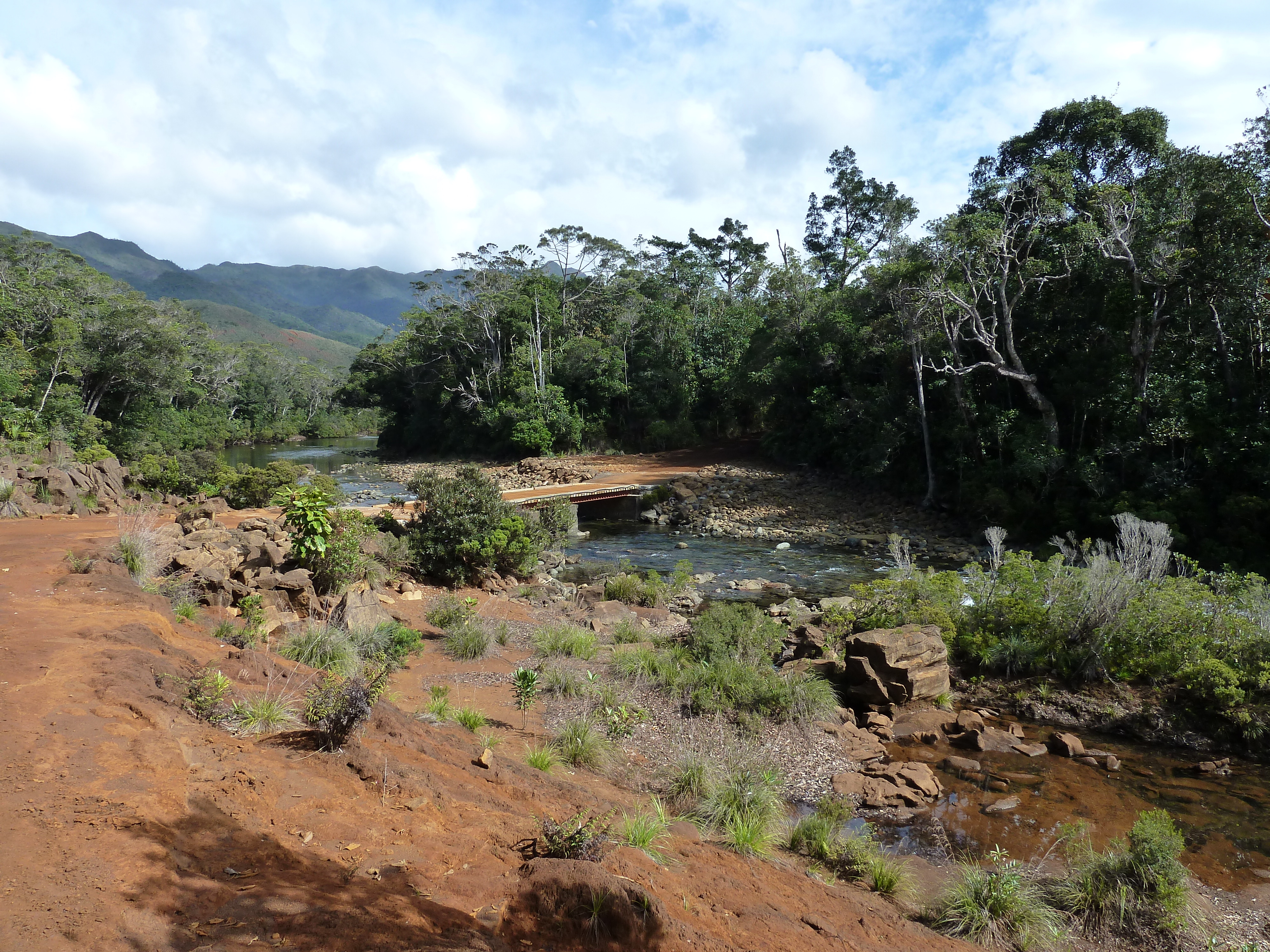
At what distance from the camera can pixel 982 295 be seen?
21.6 m

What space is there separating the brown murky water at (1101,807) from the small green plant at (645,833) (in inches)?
95.7

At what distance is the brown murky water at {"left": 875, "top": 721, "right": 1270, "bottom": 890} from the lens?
601 centimetres

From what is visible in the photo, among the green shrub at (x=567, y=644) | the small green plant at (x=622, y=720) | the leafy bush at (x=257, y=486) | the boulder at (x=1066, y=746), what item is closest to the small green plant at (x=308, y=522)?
the green shrub at (x=567, y=644)

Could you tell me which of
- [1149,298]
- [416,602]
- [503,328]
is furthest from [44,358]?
[1149,298]

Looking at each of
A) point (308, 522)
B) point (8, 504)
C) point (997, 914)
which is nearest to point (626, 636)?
point (308, 522)

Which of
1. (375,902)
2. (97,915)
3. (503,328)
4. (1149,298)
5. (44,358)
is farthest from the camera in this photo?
(503,328)

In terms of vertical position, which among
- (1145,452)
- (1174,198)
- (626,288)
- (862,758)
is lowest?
(862,758)

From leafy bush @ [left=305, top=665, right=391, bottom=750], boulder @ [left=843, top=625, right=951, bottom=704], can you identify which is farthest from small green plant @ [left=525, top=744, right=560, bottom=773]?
boulder @ [left=843, top=625, right=951, bottom=704]

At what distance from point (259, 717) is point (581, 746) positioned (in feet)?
9.08

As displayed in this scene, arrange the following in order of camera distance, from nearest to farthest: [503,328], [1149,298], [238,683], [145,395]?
1. [238,683]
2. [1149,298]
3. [145,395]
4. [503,328]

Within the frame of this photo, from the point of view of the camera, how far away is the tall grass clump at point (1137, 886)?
15.8ft

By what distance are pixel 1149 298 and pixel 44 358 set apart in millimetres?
37170

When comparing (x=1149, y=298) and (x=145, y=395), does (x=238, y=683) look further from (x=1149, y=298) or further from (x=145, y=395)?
(x=145, y=395)

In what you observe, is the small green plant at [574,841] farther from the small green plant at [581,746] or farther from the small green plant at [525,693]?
the small green plant at [525,693]
